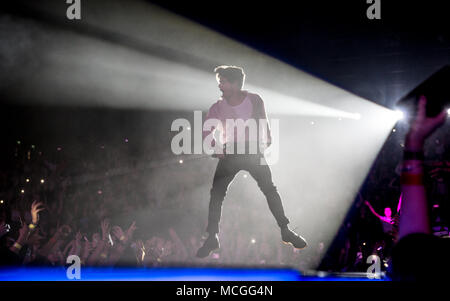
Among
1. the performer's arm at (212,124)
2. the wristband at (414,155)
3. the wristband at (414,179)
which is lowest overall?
the wristband at (414,179)

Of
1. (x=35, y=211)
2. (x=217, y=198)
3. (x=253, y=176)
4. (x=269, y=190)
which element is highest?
(x=253, y=176)

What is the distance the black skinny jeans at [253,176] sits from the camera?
4.77 metres

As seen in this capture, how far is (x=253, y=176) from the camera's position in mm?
4832

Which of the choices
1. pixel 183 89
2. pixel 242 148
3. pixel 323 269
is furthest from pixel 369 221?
pixel 183 89

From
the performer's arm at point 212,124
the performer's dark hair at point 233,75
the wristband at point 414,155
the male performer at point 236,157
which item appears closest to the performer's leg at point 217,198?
the male performer at point 236,157

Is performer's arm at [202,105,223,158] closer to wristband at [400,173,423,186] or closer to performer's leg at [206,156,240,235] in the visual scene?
performer's leg at [206,156,240,235]

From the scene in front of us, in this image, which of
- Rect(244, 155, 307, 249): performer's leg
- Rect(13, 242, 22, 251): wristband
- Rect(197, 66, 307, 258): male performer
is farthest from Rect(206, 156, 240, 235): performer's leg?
Rect(13, 242, 22, 251): wristband

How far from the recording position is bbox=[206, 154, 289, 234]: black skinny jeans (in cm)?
477

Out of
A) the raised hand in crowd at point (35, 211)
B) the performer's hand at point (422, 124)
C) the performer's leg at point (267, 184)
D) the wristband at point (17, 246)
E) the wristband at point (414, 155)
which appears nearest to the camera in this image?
the performer's hand at point (422, 124)

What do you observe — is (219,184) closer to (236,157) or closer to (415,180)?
(236,157)

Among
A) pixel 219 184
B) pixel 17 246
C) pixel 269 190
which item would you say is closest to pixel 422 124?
pixel 269 190

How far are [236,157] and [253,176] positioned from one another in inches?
12.9

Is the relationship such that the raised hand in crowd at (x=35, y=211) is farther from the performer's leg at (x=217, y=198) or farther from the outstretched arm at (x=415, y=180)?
the outstretched arm at (x=415, y=180)

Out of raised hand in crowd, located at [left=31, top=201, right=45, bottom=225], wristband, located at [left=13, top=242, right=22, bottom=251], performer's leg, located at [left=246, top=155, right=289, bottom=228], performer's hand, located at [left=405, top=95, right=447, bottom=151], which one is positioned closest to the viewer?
performer's hand, located at [left=405, top=95, right=447, bottom=151]
